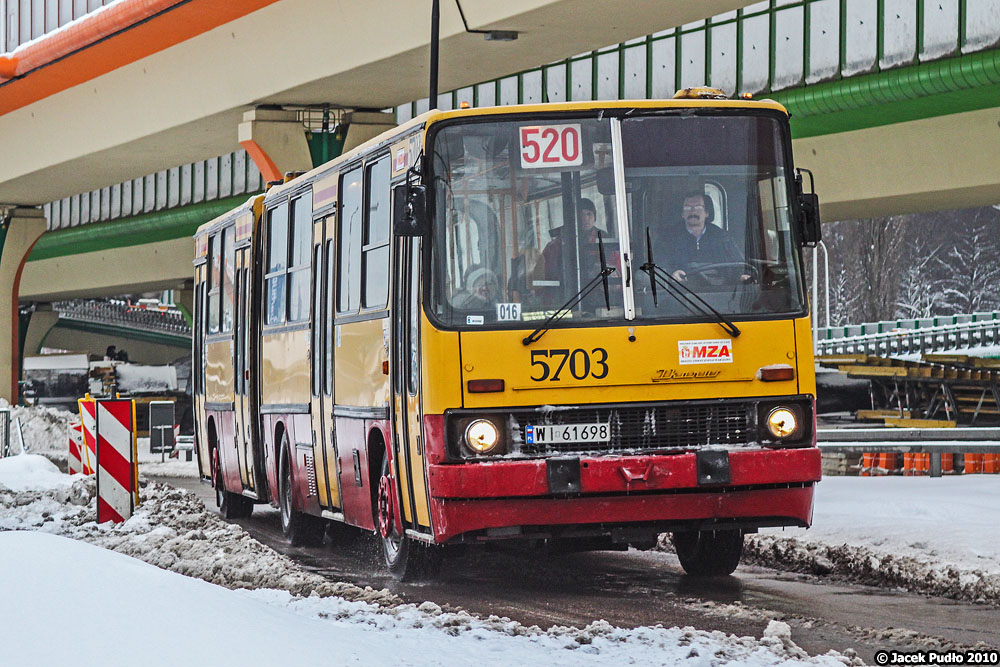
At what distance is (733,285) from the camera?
1128 cm

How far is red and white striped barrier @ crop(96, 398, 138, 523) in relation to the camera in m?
16.6

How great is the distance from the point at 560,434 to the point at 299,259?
5.04m

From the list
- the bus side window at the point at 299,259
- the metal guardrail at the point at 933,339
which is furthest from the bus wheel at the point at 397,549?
the metal guardrail at the point at 933,339

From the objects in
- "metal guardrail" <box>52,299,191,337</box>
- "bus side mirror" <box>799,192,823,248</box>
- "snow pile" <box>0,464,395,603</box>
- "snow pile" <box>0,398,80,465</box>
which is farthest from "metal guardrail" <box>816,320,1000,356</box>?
"bus side mirror" <box>799,192,823,248</box>

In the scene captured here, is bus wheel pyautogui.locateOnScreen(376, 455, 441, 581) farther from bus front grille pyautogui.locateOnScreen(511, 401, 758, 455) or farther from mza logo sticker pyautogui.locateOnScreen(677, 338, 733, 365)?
mza logo sticker pyautogui.locateOnScreen(677, 338, 733, 365)

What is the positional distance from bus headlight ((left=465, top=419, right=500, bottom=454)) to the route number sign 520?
162cm

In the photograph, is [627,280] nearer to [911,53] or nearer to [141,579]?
[141,579]

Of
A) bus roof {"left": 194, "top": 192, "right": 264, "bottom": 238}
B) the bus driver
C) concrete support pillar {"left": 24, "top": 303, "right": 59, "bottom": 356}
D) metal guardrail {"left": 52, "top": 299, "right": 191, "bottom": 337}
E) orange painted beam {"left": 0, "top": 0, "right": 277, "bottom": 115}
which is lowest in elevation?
the bus driver

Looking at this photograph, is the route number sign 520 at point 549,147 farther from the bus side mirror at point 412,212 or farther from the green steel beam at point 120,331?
the green steel beam at point 120,331

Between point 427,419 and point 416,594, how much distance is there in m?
1.16

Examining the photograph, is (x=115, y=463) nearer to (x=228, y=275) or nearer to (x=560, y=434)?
(x=228, y=275)

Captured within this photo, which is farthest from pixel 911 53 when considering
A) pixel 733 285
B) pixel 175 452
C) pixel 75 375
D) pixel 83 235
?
pixel 75 375

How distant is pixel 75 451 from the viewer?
25.6m

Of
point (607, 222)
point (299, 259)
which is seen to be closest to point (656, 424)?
point (607, 222)
